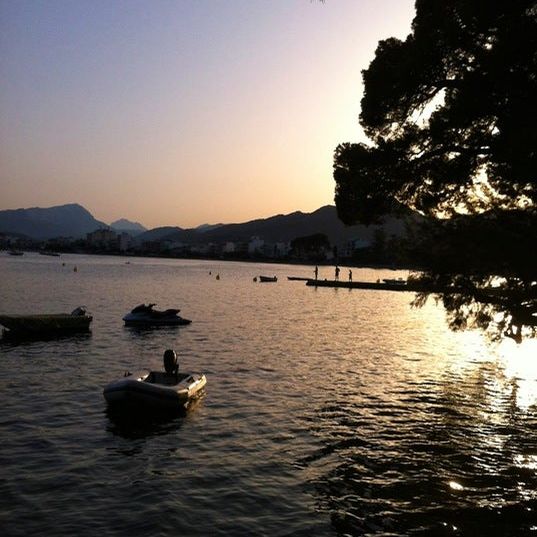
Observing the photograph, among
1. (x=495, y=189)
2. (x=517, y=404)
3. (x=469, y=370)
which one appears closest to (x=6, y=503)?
(x=495, y=189)

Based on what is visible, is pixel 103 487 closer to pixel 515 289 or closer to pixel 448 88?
pixel 515 289

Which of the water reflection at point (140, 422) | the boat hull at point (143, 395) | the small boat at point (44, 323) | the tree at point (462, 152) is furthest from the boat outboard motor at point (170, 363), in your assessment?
the small boat at point (44, 323)

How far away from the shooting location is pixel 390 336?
46.9 m

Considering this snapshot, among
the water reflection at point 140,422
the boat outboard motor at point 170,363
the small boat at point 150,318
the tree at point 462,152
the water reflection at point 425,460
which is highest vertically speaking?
the tree at point 462,152

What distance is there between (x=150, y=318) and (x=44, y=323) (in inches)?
365

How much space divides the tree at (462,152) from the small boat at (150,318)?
2994cm

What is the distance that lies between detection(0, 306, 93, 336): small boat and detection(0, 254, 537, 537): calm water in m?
2.03

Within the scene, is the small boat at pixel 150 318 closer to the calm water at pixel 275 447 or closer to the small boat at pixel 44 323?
the small boat at pixel 44 323

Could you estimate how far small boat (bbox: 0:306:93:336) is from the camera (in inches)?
1468

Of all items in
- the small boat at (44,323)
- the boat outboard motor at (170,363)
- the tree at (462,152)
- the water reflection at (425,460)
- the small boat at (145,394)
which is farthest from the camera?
the small boat at (44,323)

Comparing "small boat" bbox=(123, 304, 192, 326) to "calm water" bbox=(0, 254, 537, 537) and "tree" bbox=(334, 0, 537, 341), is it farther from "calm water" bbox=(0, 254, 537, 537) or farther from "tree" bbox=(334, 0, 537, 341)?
"tree" bbox=(334, 0, 537, 341)

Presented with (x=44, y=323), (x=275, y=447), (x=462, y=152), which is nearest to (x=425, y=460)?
(x=275, y=447)

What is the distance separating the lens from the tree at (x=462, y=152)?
14492mm

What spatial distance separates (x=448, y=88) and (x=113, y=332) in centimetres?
3317
